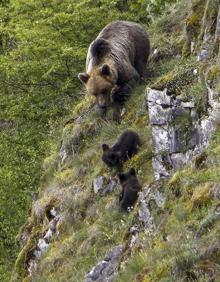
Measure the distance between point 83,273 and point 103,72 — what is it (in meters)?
4.61

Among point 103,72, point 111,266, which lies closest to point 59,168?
point 103,72

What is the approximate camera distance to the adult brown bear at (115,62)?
1363cm

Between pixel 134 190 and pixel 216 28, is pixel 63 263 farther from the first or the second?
pixel 216 28

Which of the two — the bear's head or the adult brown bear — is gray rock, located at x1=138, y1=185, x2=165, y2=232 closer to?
the bear's head

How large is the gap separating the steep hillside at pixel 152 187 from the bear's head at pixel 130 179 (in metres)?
0.20

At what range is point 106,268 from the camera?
30.0ft

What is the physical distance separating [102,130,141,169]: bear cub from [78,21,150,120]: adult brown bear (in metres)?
1.59

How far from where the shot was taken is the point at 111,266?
29.7 feet

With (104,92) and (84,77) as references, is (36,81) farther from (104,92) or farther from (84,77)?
(104,92)

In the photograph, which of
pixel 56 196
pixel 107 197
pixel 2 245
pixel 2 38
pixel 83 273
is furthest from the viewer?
pixel 2 38

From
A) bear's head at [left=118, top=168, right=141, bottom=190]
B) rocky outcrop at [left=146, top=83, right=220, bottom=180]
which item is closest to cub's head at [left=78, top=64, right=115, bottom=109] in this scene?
rocky outcrop at [left=146, top=83, right=220, bottom=180]

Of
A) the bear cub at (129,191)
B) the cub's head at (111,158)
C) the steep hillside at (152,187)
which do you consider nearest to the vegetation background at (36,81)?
the steep hillside at (152,187)

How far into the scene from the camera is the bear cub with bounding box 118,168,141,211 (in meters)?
10.7

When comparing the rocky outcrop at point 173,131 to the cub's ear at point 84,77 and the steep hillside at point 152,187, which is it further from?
the cub's ear at point 84,77
